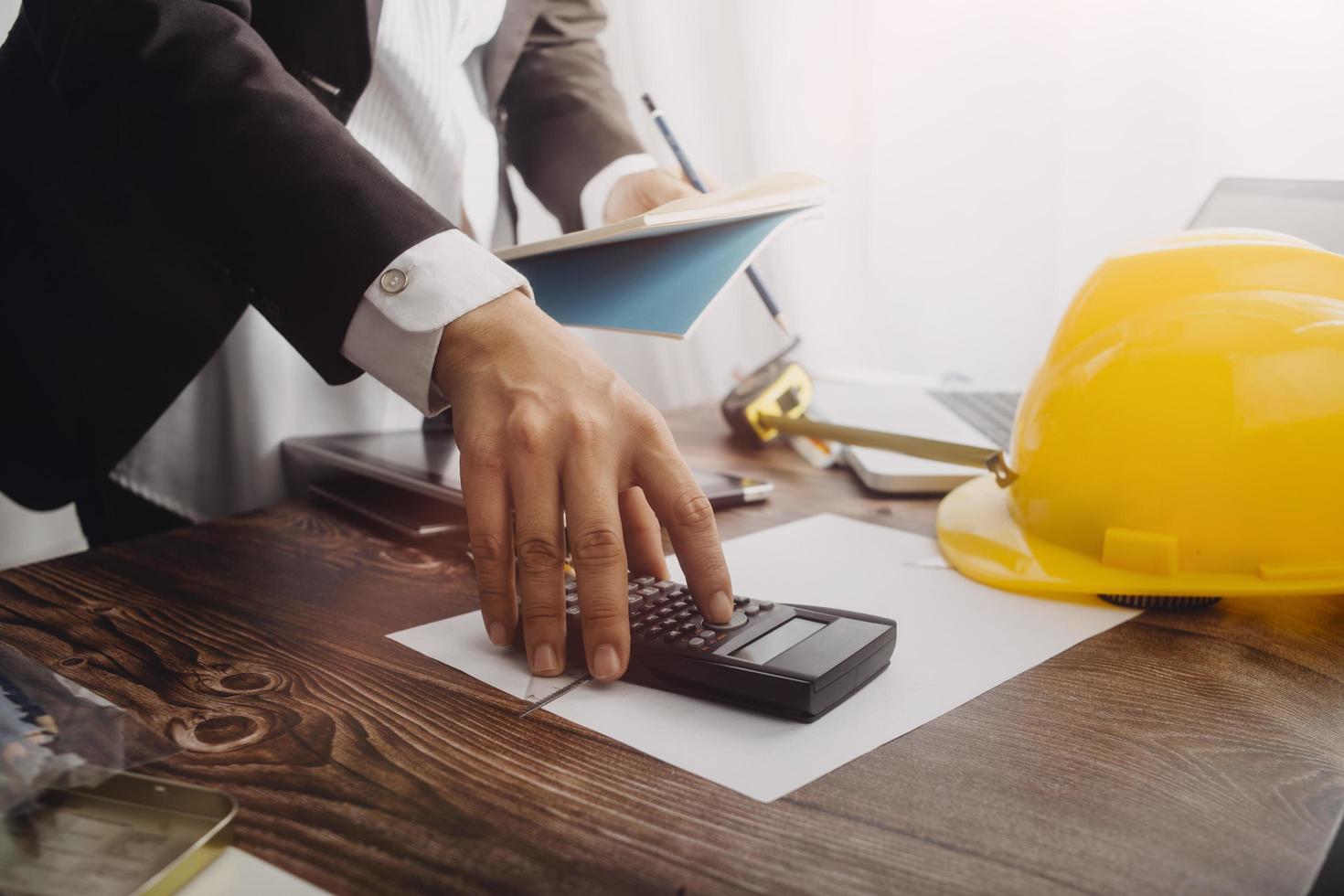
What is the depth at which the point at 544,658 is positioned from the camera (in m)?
0.45

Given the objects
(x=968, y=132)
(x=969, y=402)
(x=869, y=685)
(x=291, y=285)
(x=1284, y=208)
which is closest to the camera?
(x=869, y=685)

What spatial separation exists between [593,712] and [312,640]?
0.18m

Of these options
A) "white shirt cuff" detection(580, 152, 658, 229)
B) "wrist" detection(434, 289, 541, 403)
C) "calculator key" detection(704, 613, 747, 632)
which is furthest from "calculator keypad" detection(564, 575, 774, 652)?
"white shirt cuff" detection(580, 152, 658, 229)

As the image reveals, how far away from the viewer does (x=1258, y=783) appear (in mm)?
368

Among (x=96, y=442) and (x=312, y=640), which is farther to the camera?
(x=96, y=442)

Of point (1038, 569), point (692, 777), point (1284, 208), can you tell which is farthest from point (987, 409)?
point (692, 777)

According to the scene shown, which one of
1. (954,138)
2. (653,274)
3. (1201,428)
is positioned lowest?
(1201,428)

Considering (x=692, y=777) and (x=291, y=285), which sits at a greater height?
(x=291, y=285)

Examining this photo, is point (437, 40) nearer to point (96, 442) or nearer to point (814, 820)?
point (96, 442)

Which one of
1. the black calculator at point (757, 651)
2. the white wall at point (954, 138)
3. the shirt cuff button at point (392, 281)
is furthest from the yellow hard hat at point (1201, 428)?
the white wall at point (954, 138)

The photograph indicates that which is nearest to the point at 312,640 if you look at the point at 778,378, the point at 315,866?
the point at 315,866

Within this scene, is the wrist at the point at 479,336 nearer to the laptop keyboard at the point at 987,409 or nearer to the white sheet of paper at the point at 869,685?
the white sheet of paper at the point at 869,685

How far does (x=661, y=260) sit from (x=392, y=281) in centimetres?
21

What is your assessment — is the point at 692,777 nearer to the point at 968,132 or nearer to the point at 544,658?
the point at 544,658
